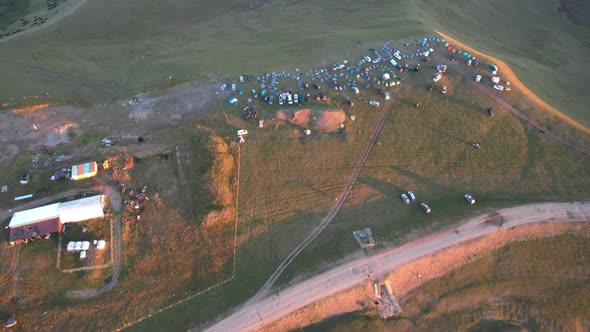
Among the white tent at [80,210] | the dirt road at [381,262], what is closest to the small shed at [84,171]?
the white tent at [80,210]

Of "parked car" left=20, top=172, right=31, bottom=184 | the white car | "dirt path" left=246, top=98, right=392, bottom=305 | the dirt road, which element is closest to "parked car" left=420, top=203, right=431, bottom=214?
the white car

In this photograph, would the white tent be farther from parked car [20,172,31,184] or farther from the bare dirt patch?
the bare dirt patch

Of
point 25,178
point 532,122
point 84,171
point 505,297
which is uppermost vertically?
point 84,171

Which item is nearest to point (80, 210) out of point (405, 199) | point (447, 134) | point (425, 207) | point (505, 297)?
point (405, 199)

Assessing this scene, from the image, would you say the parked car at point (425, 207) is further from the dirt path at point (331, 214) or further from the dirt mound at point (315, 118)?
the dirt mound at point (315, 118)

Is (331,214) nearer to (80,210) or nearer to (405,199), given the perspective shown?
(405,199)

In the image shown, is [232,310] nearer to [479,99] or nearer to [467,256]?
[467,256]
